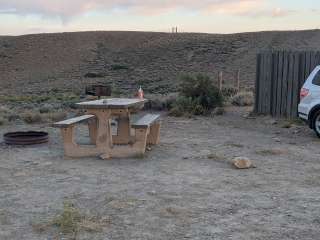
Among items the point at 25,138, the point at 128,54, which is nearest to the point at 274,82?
the point at 25,138

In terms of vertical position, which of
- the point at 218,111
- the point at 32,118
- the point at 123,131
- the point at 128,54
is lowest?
the point at 128,54

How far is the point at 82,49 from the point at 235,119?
54382 millimetres

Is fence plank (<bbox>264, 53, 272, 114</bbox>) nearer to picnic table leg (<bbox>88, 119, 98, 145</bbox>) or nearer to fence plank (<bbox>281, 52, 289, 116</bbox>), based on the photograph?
fence plank (<bbox>281, 52, 289, 116</bbox>)

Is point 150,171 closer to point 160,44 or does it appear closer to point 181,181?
point 181,181

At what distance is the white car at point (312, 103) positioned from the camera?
1245cm

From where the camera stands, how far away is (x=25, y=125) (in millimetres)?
15305

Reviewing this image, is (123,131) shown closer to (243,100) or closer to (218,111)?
(218,111)

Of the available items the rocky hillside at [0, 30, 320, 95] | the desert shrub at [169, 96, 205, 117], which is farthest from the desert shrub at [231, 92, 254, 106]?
the rocky hillside at [0, 30, 320, 95]

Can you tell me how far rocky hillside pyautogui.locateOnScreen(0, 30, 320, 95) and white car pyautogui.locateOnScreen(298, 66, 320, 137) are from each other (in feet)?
102

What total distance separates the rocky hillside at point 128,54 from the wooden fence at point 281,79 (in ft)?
86.7

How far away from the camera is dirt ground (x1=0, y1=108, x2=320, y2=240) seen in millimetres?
5918

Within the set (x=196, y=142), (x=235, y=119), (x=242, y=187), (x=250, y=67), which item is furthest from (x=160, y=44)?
(x=242, y=187)

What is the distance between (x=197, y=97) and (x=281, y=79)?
284 centimetres

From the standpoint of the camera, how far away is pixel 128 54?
214ft
